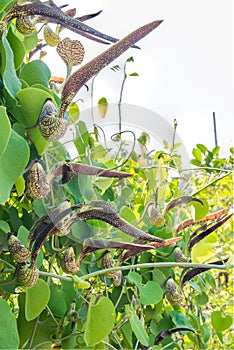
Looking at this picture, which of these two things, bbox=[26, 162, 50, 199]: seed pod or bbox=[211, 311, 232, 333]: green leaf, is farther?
bbox=[211, 311, 232, 333]: green leaf

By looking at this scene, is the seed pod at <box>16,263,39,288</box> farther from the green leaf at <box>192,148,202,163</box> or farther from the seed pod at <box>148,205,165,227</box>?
the green leaf at <box>192,148,202,163</box>

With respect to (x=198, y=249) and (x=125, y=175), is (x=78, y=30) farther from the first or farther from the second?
(x=198, y=249)

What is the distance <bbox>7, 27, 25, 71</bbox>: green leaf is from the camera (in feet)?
1.13

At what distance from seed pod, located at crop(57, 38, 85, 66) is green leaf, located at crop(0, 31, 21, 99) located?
0.04 metres

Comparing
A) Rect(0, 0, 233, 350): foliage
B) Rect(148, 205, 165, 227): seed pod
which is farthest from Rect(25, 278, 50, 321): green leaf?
Rect(148, 205, 165, 227): seed pod

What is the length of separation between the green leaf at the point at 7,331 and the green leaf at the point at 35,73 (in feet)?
0.56

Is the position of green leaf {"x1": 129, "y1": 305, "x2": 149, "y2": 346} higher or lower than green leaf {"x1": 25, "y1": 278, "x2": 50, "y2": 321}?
lower

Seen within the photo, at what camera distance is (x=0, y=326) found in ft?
0.99

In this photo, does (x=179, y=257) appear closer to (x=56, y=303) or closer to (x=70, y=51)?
(x=56, y=303)

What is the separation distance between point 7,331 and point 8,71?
0.55ft

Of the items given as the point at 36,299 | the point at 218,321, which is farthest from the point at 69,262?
the point at 218,321

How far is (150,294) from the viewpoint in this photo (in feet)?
1.69

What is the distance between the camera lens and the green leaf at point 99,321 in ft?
Answer: 1.24

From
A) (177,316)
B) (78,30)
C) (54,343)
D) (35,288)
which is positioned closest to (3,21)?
(78,30)
